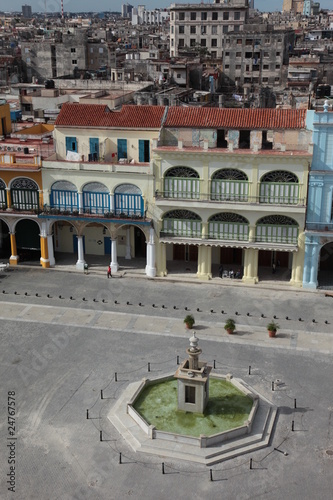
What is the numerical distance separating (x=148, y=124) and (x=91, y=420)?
1002 inches

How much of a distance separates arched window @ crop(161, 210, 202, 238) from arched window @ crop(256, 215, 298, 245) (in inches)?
185

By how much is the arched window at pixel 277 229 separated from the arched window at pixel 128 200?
935 centimetres

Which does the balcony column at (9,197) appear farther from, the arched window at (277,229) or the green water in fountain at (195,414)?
the green water in fountain at (195,414)

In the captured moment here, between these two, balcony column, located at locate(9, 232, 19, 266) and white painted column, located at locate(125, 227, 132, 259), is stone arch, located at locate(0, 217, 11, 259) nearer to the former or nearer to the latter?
balcony column, located at locate(9, 232, 19, 266)

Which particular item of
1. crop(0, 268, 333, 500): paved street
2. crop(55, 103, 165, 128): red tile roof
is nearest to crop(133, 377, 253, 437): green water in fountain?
crop(0, 268, 333, 500): paved street

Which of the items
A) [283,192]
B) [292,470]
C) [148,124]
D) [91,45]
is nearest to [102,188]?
[148,124]

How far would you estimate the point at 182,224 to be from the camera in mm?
49531

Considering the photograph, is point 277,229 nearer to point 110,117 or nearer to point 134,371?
point 110,117

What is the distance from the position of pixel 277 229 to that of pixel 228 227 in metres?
3.68

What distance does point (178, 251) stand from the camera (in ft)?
177

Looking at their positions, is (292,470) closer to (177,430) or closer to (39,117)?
(177,430)

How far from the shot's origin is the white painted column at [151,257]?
50.3 meters

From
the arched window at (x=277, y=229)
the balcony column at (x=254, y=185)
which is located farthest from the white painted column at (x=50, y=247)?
the arched window at (x=277, y=229)

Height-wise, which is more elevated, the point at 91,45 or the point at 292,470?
the point at 91,45
